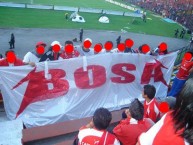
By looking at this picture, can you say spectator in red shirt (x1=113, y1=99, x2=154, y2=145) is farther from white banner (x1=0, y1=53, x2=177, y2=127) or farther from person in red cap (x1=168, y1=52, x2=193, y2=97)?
person in red cap (x1=168, y1=52, x2=193, y2=97)

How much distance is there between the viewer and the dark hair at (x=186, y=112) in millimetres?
1578

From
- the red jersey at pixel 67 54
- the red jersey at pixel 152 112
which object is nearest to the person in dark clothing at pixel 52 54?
the red jersey at pixel 67 54

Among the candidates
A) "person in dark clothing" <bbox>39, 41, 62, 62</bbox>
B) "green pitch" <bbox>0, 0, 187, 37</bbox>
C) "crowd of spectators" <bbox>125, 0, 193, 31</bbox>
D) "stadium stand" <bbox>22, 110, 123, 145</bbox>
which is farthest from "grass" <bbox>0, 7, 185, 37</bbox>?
"stadium stand" <bbox>22, 110, 123, 145</bbox>

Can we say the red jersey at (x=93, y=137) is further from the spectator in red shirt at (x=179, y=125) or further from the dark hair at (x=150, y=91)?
A: the dark hair at (x=150, y=91)

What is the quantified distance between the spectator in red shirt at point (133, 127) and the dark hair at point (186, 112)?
6.87 ft

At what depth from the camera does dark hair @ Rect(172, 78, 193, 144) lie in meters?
1.58

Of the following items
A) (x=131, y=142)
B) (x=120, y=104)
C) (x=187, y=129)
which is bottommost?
(x=120, y=104)

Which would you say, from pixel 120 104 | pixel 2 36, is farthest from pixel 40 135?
pixel 2 36

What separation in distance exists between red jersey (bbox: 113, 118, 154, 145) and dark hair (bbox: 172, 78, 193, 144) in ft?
6.85

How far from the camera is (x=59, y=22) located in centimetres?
2775

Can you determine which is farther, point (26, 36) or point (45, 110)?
point (26, 36)

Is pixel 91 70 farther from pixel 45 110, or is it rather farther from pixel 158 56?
pixel 158 56

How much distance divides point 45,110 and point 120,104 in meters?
2.00

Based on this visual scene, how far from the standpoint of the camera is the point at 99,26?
28.0 metres
